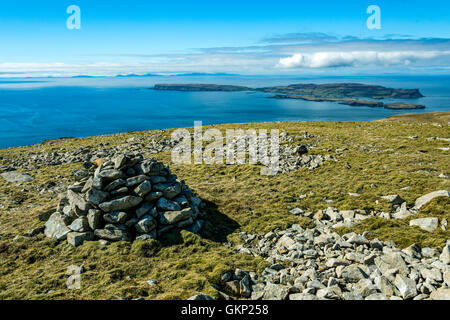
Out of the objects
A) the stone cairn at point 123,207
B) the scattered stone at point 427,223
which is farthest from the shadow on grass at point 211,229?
the scattered stone at point 427,223

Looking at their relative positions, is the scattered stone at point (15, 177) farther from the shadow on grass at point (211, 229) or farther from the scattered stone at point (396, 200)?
the scattered stone at point (396, 200)

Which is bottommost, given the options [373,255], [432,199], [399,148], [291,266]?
[291,266]

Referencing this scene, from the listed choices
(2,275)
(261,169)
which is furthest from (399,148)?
(2,275)

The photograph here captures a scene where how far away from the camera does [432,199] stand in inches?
604

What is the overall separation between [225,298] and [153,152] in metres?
29.0

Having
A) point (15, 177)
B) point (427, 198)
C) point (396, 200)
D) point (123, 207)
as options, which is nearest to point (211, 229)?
point (123, 207)

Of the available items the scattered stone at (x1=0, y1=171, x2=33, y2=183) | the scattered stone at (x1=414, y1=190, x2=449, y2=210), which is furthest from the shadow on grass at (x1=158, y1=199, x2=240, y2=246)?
the scattered stone at (x1=0, y1=171, x2=33, y2=183)
